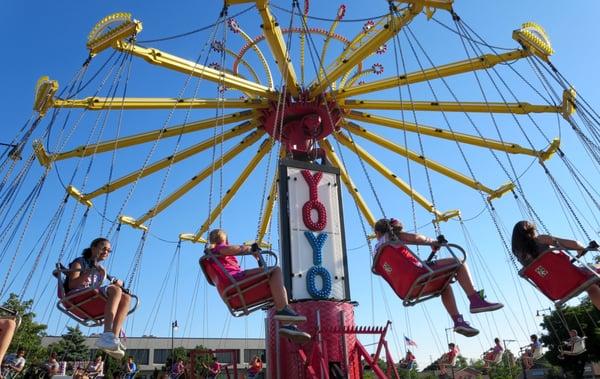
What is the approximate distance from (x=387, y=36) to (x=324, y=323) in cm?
699

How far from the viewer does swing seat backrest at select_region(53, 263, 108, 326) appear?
7000 millimetres

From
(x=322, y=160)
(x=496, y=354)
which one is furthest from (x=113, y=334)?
(x=496, y=354)

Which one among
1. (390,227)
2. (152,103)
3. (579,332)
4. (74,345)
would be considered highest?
(74,345)

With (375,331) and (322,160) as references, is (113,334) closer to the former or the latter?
(375,331)

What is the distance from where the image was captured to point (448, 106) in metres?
15.6

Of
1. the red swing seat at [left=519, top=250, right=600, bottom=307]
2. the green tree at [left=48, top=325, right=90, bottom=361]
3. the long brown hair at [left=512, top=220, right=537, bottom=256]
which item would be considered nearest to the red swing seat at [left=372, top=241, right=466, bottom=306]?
the long brown hair at [left=512, top=220, right=537, bottom=256]

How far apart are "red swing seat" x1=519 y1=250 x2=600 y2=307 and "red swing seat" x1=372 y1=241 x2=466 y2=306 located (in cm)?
125

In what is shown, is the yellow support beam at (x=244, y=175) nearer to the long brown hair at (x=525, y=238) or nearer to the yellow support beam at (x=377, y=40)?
the yellow support beam at (x=377, y=40)

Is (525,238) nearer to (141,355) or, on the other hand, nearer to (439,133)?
(439,133)

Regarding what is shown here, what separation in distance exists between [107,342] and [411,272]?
4114 millimetres

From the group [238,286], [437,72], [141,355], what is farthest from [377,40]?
[141,355]

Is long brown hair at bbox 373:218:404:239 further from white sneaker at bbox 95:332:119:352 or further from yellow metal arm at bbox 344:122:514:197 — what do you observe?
yellow metal arm at bbox 344:122:514:197

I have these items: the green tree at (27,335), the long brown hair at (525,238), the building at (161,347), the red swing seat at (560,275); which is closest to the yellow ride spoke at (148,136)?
the long brown hair at (525,238)

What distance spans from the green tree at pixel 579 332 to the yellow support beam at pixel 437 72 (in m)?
31.4
